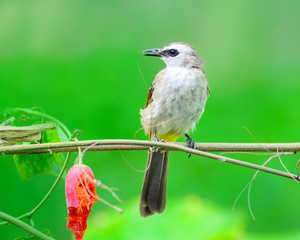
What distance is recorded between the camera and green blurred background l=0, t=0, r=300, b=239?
3.52 meters

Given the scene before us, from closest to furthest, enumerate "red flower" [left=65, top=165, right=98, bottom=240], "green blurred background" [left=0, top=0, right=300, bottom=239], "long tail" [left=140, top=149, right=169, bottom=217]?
"red flower" [left=65, top=165, right=98, bottom=240] < "long tail" [left=140, top=149, right=169, bottom=217] < "green blurred background" [left=0, top=0, right=300, bottom=239]

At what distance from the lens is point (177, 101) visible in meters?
3.01

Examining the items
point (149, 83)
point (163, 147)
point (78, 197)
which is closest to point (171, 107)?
point (149, 83)

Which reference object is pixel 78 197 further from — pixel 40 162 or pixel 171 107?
pixel 171 107

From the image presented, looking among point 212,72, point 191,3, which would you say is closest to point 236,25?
point 191,3

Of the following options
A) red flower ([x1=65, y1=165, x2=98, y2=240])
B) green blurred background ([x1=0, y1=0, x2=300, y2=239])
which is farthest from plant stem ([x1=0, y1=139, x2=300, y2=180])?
green blurred background ([x1=0, y1=0, x2=300, y2=239])

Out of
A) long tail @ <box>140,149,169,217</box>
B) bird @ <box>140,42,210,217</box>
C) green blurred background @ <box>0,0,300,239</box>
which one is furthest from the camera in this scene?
green blurred background @ <box>0,0,300,239</box>

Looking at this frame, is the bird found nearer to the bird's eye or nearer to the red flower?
the bird's eye

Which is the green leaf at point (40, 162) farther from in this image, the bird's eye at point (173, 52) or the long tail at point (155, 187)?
the bird's eye at point (173, 52)

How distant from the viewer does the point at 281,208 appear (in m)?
3.76

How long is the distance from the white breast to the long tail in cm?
16

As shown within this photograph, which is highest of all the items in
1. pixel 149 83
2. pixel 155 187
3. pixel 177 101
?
pixel 177 101

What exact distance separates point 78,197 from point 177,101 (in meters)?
1.79

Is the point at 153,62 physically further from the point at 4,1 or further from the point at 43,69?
the point at 4,1
